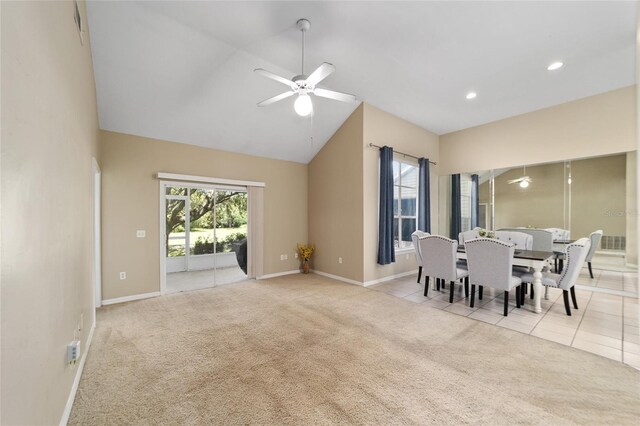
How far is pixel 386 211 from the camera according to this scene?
5070mm

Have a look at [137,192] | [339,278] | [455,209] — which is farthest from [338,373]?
[455,209]

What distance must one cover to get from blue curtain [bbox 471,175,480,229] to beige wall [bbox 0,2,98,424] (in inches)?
259

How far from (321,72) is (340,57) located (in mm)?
1287

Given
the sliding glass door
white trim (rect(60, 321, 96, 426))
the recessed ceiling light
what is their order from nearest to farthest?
white trim (rect(60, 321, 96, 426)), the recessed ceiling light, the sliding glass door

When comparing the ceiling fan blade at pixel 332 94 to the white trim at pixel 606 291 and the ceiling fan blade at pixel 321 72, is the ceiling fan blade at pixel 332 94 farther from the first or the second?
the white trim at pixel 606 291

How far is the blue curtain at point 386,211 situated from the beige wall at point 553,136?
227cm

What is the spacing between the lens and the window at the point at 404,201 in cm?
575

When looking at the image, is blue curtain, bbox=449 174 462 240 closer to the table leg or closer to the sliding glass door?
Result: the table leg

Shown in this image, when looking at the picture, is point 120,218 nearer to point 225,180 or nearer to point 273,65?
point 225,180

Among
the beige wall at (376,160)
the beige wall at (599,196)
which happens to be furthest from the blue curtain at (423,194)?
the beige wall at (599,196)

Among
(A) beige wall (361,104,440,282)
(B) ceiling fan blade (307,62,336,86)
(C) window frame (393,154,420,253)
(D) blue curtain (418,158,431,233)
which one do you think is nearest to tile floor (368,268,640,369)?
(A) beige wall (361,104,440,282)

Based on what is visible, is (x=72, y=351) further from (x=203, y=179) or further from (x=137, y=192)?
(x=203, y=179)

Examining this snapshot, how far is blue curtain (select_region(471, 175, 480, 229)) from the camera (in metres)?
5.77

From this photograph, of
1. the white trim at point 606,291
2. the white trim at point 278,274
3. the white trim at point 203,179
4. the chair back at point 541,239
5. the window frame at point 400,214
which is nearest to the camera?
the white trim at point 606,291
